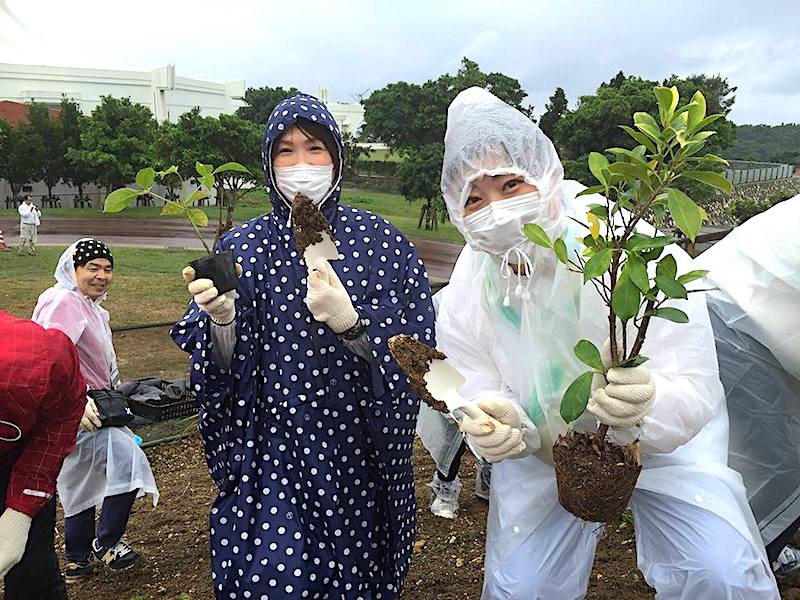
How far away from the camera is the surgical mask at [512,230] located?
1791 mm

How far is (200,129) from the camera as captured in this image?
10500 millimetres

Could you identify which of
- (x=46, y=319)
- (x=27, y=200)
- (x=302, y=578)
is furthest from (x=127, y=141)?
(x=302, y=578)

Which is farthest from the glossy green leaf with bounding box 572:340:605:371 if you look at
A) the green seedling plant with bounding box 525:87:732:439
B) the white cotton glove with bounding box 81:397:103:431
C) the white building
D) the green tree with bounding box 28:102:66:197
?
the white building

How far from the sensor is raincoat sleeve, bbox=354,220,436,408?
188cm

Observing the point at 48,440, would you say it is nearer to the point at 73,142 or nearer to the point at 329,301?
the point at 329,301

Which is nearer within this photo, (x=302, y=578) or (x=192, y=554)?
(x=302, y=578)

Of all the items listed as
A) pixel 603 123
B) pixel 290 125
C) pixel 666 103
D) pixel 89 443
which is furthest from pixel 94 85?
pixel 666 103

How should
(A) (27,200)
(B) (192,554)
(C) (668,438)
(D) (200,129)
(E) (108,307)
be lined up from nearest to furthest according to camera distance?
(C) (668,438) < (B) (192,554) < (E) (108,307) < (D) (200,129) < (A) (27,200)

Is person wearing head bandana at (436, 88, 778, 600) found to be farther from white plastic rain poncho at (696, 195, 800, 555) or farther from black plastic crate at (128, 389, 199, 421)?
black plastic crate at (128, 389, 199, 421)

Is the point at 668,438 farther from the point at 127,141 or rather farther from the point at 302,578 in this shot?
the point at 127,141

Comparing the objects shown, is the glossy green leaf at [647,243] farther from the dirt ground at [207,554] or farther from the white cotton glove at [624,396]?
the dirt ground at [207,554]

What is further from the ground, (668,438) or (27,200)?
(668,438)

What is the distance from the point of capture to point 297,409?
195 cm

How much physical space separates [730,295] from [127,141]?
1786 centimetres
